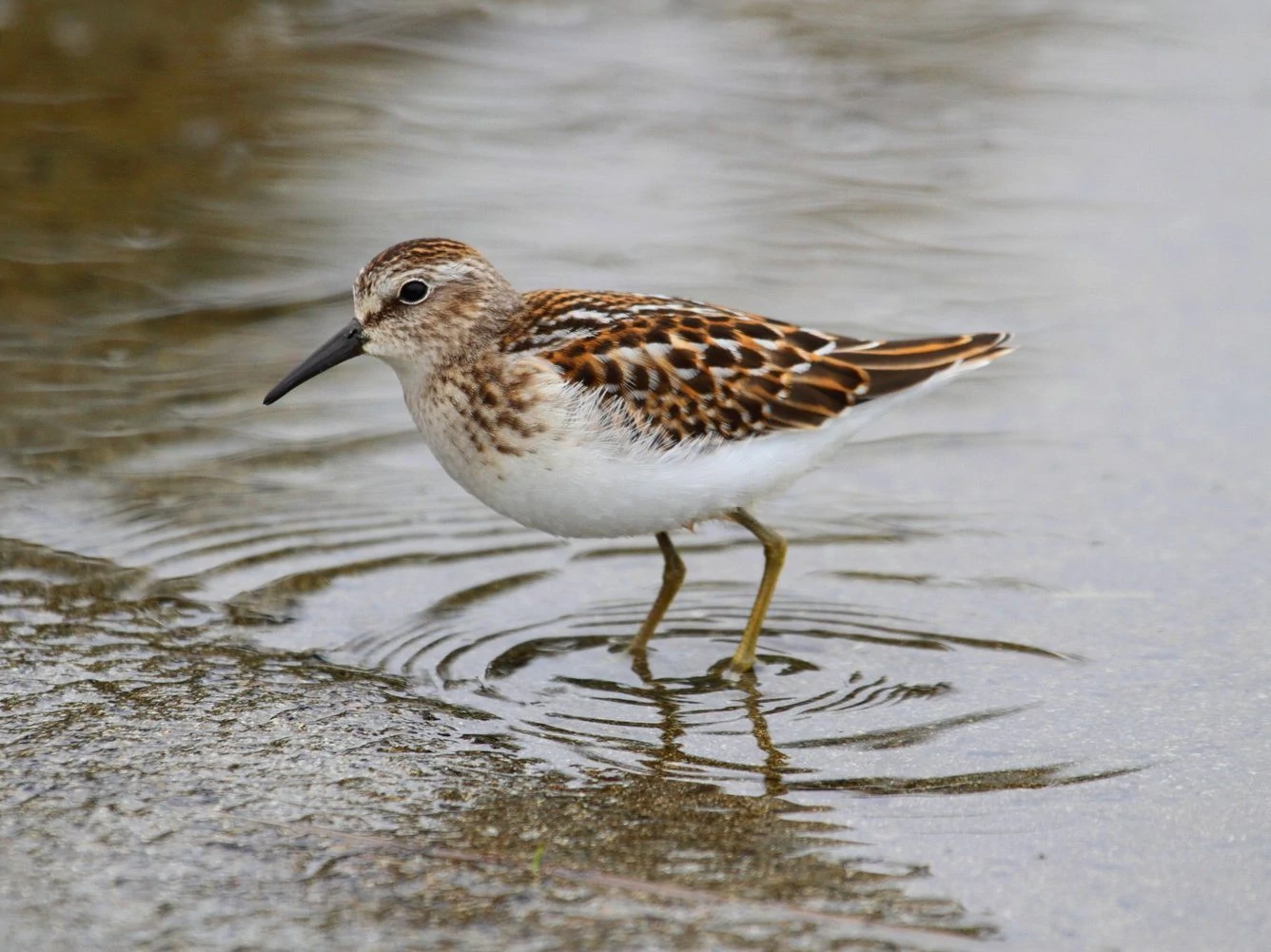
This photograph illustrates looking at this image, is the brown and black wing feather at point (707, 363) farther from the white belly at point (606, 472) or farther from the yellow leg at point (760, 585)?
the yellow leg at point (760, 585)

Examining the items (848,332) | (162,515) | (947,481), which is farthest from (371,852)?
(848,332)

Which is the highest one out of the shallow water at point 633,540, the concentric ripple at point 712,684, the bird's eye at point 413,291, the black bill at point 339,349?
the bird's eye at point 413,291

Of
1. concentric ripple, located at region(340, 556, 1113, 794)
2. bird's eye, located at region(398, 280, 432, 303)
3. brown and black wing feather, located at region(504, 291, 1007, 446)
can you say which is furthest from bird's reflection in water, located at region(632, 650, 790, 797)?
bird's eye, located at region(398, 280, 432, 303)

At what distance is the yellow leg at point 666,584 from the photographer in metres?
7.04

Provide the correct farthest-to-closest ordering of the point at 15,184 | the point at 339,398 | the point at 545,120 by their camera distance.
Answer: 1. the point at 545,120
2. the point at 15,184
3. the point at 339,398

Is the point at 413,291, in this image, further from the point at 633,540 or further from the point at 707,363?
the point at 633,540

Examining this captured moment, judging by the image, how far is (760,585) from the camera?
718 cm

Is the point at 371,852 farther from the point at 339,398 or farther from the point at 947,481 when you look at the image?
the point at 339,398

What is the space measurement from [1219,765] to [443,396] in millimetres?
2929

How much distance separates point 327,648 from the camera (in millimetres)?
6762

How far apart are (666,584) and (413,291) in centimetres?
149

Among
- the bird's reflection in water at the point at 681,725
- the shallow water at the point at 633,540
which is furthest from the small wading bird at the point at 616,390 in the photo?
the shallow water at the point at 633,540

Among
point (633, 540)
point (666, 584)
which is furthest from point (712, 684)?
point (633, 540)

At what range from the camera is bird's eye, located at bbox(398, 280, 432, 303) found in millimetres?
6844
